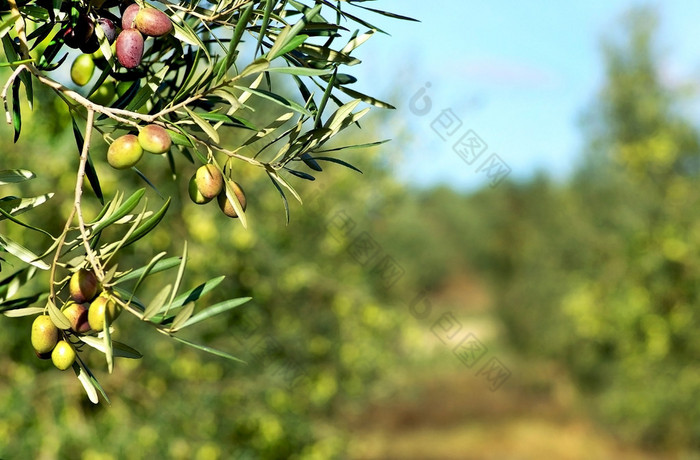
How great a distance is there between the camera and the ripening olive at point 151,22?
0.67 meters

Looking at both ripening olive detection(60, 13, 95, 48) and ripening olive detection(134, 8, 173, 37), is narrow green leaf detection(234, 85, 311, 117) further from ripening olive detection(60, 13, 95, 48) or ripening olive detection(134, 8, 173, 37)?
ripening olive detection(60, 13, 95, 48)

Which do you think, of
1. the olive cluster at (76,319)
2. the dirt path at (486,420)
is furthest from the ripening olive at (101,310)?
the dirt path at (486,420)

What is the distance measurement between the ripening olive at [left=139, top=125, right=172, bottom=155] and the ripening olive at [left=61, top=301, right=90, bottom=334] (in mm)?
159

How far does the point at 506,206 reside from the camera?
75.0ft

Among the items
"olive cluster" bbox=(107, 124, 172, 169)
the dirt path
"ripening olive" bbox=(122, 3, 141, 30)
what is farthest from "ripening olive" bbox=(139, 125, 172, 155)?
the dirt path

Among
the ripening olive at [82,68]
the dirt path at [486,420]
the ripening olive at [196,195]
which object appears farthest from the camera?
the dirt path at [486,420]

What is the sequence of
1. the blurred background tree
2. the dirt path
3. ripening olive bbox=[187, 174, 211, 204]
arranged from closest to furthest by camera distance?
ripening olive bbox=[187, 174, 211, 204], the blurred background tree, the dirt path

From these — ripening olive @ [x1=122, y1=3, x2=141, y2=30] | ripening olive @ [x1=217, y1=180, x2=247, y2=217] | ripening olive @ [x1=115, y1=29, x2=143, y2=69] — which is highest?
ripening olive @ [x1=122, y1=3, x2=141, y2=30]

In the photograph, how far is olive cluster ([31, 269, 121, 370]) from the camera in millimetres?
644

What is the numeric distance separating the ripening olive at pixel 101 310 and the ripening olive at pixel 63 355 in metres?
0.03

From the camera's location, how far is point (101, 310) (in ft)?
2.09

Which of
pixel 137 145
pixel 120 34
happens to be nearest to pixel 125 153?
pixel 137 145

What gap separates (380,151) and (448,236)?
1846 centimetres

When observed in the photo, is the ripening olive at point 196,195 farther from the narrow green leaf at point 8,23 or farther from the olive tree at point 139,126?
the narrow green leaf at point 8,23
